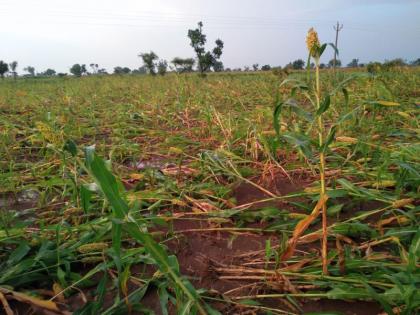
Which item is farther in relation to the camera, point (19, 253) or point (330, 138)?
point (19, 253)

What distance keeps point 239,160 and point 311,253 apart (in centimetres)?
102

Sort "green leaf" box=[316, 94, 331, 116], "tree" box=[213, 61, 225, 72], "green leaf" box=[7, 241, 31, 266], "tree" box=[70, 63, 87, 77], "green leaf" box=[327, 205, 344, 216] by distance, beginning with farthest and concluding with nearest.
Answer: "tree" box=[70, 63, 87, 77], "tree" box=[213, 61, 225, 72], "green leaf" box=[327, 205, 344, 216], "green leaf" box=[7, 241, 31, 266], "green leaf" box=[316, 94, 331, 116]

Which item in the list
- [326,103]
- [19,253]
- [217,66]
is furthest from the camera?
[217,66]

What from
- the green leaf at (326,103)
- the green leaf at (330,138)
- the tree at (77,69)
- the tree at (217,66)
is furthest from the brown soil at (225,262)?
the tree at (77,69)

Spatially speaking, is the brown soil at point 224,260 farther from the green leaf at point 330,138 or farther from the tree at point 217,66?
the tree at point 217,66

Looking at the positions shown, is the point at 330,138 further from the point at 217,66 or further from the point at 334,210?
the point at 217,66

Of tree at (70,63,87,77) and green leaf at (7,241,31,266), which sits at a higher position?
tree at (70,63,87,77)

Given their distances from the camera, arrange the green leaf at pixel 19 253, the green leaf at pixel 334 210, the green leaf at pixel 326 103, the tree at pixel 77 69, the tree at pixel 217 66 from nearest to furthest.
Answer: the green leaf at pixel 326 103
the green leaf at pixel 19 253
the green leaf at pixel 334 210
the tree at pixel 217 66
the tree at pixel 77 69

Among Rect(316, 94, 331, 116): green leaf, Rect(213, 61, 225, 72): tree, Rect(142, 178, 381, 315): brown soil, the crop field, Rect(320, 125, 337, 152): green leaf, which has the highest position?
Rect(213, 61, 225, 72): tree

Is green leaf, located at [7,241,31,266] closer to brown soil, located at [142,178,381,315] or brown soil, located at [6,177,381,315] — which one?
brown soil, located at [6,177,381,315]

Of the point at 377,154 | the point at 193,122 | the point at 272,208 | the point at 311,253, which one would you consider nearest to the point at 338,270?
the point at 311,253

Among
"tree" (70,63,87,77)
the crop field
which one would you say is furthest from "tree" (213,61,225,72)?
the crop field

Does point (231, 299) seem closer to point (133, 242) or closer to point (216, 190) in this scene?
point (133, 242)

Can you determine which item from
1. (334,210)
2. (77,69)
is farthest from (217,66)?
(334,210)
